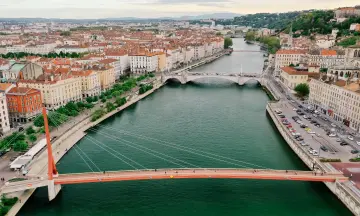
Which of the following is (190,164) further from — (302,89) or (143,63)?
(143,63)

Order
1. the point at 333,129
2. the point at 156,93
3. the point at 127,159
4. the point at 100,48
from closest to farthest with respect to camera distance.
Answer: the point at 127,159 → the point at 333,129 → the point at 156,93 → the point at 100,48

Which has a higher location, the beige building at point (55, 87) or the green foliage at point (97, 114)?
the beige building at point (55, 87)

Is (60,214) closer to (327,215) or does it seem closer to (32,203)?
(32,203)

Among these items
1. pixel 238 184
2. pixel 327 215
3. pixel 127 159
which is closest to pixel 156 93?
pixel 127 159

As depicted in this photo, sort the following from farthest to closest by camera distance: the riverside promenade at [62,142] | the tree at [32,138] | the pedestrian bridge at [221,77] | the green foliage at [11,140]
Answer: the pedestrian bridge at [221,77] < the tree at [32,138] < the green foliage at [11,140] < the riverside promenade at [62,142]

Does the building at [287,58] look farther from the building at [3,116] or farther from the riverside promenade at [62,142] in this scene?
the building at [3,116]

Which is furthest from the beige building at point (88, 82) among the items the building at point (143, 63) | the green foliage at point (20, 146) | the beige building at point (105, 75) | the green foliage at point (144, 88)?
the building at point (143, 63)
